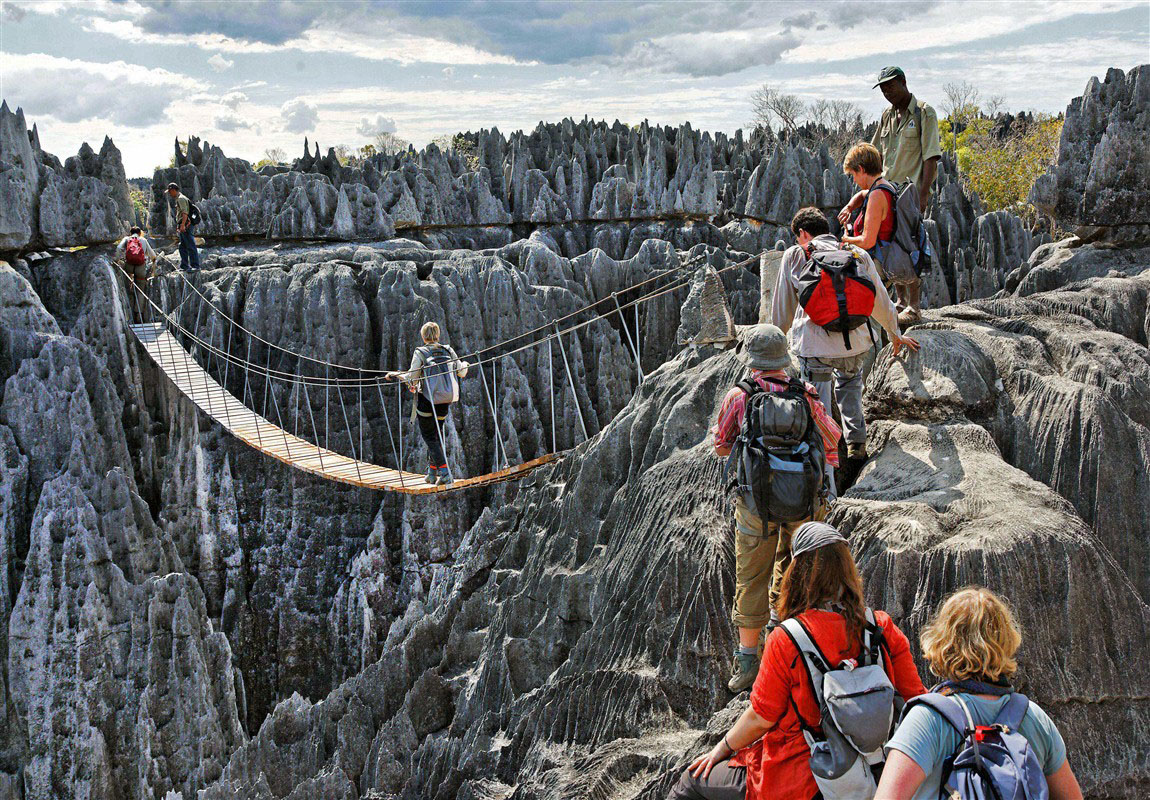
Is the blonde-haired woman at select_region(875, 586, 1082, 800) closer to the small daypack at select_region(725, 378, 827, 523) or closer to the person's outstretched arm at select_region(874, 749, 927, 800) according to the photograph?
the person's outstretched arm at select_region(874, 749, 927, 800)

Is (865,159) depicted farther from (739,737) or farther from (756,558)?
(739,737)

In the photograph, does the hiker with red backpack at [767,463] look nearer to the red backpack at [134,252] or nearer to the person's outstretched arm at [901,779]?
the person's outstretched arm at [901,779]

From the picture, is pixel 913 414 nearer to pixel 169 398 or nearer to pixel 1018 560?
pixel 1018 560

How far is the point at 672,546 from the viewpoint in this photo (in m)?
4.80

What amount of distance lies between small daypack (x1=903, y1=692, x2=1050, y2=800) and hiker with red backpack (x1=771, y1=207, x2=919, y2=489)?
2.18 metres

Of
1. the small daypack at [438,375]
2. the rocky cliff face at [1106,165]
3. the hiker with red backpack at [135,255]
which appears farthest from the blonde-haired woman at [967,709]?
the hiker with red backpack at [135,255]

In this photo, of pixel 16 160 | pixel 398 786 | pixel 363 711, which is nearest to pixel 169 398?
pixel 16 160

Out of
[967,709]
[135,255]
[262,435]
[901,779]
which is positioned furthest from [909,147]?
[135,255]

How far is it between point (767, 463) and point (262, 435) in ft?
27.8

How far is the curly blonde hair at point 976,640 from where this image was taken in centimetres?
217

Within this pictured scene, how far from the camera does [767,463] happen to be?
3.34m

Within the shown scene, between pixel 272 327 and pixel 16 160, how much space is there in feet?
11.5

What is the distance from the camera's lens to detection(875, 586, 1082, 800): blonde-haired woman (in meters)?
2.11

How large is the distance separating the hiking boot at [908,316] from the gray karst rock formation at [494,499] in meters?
0.10
